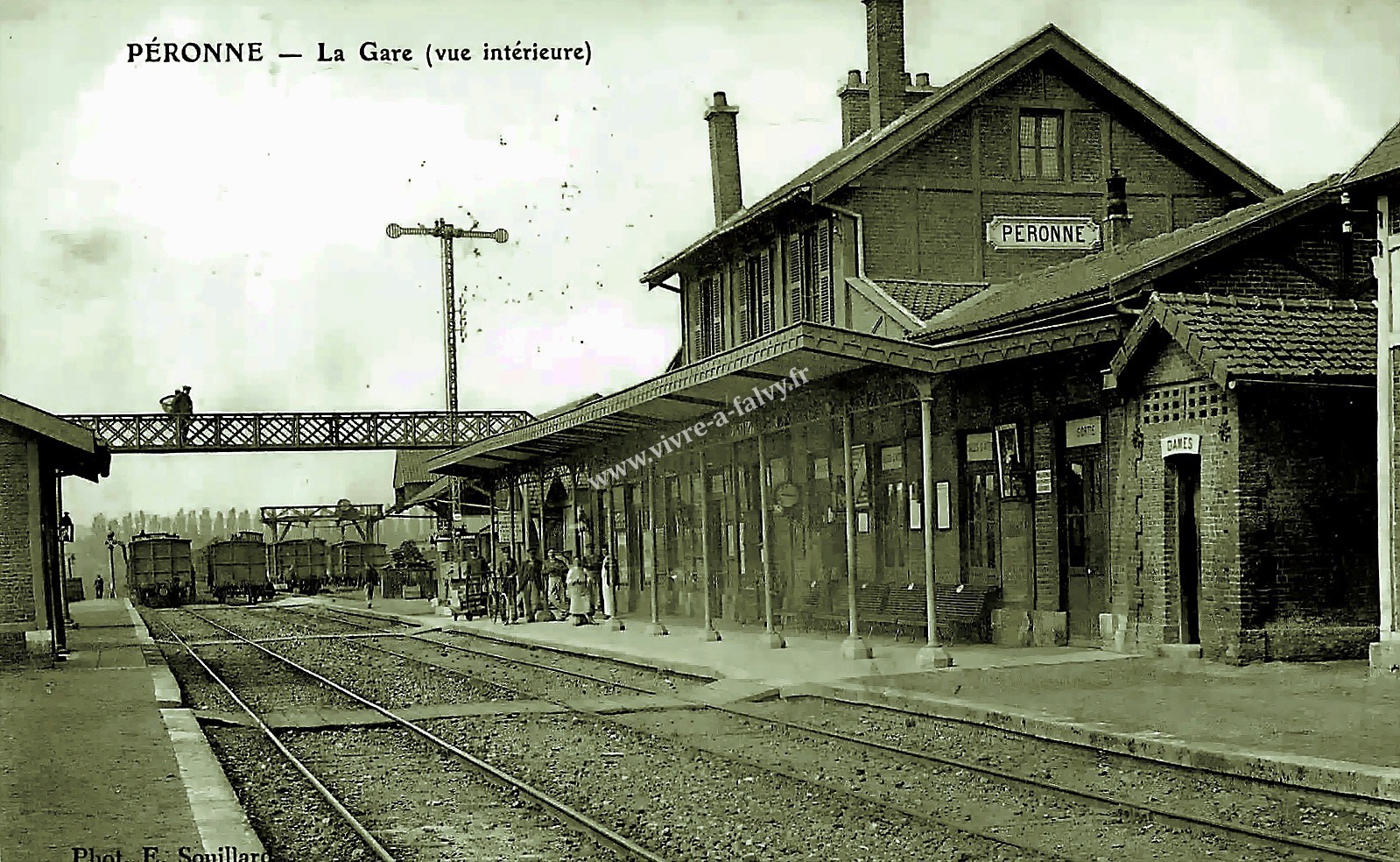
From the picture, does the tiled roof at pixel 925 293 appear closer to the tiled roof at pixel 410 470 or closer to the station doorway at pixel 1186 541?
the station doorway at pixel 1186 541

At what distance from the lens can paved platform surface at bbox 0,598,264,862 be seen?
8.32m

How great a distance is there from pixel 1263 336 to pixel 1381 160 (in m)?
2.11

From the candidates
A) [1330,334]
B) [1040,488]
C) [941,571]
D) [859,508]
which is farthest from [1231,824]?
[859,508]

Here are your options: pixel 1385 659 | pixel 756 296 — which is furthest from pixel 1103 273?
pixel 756 296

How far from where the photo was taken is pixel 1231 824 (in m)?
8.27

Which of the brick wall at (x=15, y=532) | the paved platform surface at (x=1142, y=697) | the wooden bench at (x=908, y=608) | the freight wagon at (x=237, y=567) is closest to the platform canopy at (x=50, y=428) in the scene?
the brick wall at (x=15, y=532)

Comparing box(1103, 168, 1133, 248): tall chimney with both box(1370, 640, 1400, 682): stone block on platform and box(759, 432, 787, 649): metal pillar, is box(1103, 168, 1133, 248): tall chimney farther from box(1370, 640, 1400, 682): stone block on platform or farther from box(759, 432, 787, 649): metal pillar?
box(1370, 640, 1400, 682): stone block on platform

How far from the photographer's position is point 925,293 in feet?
81.2

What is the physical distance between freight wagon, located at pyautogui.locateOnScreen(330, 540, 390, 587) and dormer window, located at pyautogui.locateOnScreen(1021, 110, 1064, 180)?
47090mm

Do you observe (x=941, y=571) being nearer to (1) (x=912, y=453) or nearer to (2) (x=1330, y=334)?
(1) (x=912, y=453)

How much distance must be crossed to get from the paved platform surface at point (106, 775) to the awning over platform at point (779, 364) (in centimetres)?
672

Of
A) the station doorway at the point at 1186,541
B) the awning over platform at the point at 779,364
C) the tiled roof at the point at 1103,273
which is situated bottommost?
the station doorway at the point at 1186,541

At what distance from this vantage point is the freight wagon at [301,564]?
2574 inches

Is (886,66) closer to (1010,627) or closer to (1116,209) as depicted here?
(1116,209)
